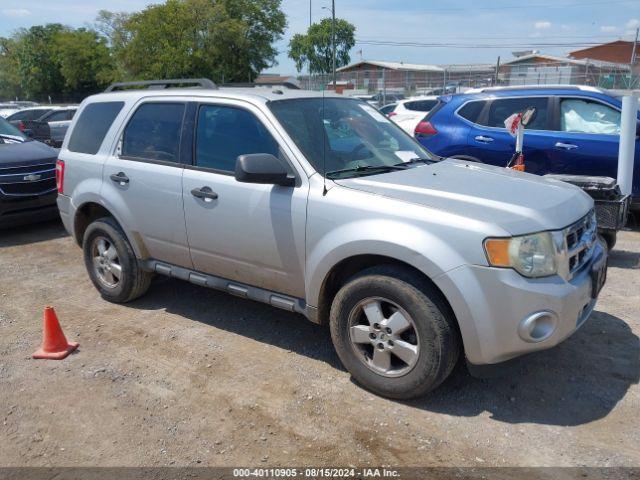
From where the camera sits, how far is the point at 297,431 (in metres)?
3.31

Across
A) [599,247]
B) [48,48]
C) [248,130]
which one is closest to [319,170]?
[248,130]

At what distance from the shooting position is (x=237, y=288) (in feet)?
14.1

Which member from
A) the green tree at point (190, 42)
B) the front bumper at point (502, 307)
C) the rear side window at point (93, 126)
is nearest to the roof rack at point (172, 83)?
the rear side window at point (93, 126)

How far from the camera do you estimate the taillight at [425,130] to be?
802 centimetres

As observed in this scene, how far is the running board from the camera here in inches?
156

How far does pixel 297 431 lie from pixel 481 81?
26903mm

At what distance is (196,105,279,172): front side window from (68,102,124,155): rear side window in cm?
115

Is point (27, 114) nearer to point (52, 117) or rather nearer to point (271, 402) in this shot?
point (52, 117)

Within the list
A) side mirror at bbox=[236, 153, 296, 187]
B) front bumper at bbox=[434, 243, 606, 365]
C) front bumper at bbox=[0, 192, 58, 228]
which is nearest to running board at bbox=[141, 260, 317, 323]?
side mirror at bbox=[236, 153, 296, 187]

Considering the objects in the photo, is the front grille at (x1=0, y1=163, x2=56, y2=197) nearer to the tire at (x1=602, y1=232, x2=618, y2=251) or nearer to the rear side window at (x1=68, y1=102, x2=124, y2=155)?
the rear side window at (x1=68, y1=102, x2=124, y2=155)

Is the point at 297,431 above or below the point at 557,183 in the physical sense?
below

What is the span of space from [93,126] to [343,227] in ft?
9.88

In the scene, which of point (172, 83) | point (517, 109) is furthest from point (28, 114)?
point (517, 109)

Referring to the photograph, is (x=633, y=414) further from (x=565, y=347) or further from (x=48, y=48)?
(x=48, y=48)
